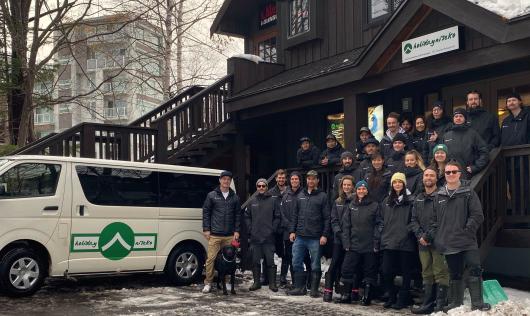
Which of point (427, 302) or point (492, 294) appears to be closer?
point (492, 294)

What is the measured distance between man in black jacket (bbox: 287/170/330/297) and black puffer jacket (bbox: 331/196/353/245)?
25 centimetres

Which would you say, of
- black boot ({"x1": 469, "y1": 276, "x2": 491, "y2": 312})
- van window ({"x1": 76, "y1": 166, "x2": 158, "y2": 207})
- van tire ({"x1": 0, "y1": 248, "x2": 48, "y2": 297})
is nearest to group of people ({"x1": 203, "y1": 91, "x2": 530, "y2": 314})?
black boot ({"x1": 469, "y1": 276, "x2": 491, "y2": 312})

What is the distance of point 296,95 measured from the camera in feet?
40.1

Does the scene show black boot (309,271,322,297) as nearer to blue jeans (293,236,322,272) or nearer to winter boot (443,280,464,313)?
blue jeans (293,236,322,272)

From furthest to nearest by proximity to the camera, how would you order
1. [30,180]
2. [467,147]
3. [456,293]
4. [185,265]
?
[185,265] → [30,180] → [467,147] → [456,293]

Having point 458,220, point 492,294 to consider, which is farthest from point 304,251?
point 492,294

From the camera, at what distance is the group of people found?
21.7 feet

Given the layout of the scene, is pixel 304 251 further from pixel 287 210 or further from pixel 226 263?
pixel 226 263

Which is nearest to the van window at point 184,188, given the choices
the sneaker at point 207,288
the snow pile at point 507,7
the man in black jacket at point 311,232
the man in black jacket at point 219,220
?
the man in black jacket at point 219,220

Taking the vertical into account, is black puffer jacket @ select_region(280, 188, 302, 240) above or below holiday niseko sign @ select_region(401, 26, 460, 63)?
below

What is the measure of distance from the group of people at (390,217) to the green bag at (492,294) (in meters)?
0.25

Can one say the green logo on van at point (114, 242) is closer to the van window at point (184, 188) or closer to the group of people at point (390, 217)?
the van window at point (184, 188)

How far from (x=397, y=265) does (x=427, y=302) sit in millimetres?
668

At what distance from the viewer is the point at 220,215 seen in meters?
8.91
